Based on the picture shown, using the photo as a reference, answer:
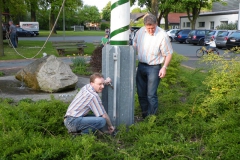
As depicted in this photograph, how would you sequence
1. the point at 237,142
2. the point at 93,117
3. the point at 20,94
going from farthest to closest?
the point at 20,94
the point at 93,117
the point at 237,142

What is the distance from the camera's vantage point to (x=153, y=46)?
189 inches

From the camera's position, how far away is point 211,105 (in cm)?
495

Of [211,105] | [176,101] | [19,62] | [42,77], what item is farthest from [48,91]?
[19,62]

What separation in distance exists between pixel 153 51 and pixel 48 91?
3.68 meters

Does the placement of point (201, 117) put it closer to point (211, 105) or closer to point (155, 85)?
point (211, 105)

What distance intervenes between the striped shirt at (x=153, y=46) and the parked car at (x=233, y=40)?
2055cm

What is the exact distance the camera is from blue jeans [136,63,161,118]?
16.1ft

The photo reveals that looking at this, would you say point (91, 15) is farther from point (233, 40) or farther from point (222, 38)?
point (233, 40)

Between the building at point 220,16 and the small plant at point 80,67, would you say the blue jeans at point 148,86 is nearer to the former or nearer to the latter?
the small plant at point 80,67

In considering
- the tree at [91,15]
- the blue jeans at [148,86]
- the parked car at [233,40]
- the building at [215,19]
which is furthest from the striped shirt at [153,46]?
the tree at [91,15]

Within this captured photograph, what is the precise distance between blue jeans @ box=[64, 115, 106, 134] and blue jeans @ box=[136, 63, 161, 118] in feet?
3.80

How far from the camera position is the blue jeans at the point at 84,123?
4077 mm

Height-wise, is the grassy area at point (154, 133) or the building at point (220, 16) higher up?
the building at point (220, 16)

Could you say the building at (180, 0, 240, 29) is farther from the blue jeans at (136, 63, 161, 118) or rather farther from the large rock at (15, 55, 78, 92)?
the blue jeans at (136, 63, 161, 118)
